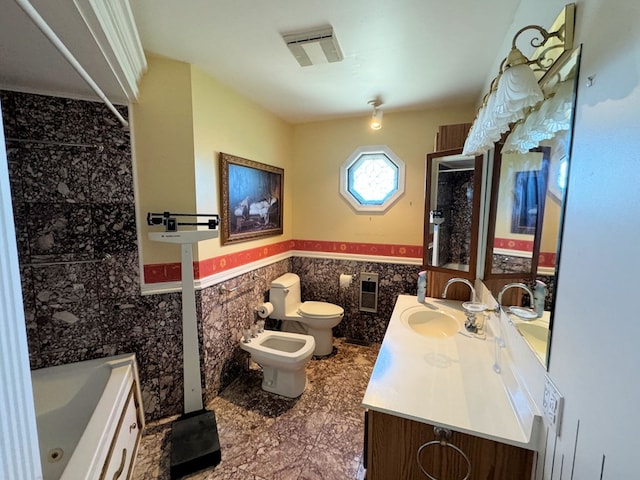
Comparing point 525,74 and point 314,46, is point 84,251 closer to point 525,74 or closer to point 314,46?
point 314,46

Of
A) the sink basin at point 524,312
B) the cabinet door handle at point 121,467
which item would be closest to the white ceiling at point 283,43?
the sink basin at point 524,312

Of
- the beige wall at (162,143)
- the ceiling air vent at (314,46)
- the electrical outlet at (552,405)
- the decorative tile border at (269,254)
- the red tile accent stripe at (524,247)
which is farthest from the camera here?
the decorative tile border at (269,254)

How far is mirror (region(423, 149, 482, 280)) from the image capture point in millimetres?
1846

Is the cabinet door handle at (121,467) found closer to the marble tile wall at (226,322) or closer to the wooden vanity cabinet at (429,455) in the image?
the marble tile wall at (226,322)

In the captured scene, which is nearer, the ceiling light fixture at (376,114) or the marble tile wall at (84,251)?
the marble tile wall at (84,251)

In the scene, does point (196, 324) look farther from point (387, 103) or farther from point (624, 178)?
point (387, 103)

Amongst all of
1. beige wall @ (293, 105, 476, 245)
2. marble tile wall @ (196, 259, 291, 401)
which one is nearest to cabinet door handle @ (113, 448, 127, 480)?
marble tile wall @ (196, 259, 291, 401)

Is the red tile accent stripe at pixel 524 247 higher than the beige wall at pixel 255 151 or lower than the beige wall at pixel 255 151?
lower

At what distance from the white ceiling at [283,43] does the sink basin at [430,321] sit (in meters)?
1.62

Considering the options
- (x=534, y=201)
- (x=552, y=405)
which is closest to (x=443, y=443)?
(x=552, y=405)

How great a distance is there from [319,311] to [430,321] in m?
1.12

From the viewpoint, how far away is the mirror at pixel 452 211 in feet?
6.06

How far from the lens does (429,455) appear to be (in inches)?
41.1

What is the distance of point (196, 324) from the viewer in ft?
5.95
